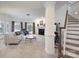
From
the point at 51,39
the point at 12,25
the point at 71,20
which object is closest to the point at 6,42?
the point at 51,39

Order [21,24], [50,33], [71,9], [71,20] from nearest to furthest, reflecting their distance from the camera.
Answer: [50,33] → [71,20] → [71,9] → [21,24]

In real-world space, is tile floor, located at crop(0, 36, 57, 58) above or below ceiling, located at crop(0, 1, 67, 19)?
below

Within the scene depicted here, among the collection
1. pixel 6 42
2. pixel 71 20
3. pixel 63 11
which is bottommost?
pixel 6 42

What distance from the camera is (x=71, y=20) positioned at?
7477 mm

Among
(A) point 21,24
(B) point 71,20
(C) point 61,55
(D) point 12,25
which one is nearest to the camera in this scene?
(C) point 61,55

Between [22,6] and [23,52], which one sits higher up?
[22,6]

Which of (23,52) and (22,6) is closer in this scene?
(23,52)

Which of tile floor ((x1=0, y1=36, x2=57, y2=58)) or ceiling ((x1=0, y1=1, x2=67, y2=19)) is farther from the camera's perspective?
ceiling ((x1=0, y1=1, x2=67, y2=19))

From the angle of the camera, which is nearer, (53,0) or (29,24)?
(53,0)

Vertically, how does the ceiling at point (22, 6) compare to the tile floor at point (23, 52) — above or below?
above

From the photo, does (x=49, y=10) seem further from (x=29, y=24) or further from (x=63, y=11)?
(x=29, y=24)

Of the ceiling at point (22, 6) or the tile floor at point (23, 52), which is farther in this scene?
the ceiling at point (22, 6)

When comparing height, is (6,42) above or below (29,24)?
below

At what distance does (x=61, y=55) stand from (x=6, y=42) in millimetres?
5317
